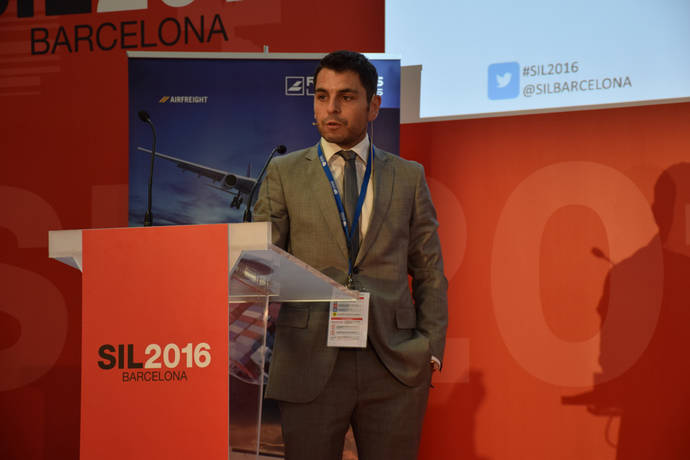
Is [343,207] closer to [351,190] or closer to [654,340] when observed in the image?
[351,190]

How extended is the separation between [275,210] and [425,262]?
0.53 metres

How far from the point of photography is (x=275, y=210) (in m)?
2.07

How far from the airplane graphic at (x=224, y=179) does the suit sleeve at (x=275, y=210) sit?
0.90 metres

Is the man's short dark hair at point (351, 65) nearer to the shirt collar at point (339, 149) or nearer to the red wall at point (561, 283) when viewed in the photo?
the shirt collar at point (339, 149)

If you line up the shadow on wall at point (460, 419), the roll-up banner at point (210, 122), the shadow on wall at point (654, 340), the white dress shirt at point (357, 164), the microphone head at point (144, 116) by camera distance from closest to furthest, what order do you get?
the white dress shirt at point (357, 164)
the microphone head at point (144, 116)
the roll-up banner at point (210, 122)
the shadow on wall at point (654, 340)
the shadow on wall at point (460, 419)

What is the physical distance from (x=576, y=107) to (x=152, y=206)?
221 centimetres

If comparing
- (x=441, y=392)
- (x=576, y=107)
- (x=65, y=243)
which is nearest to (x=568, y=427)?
(x=441, y=392)

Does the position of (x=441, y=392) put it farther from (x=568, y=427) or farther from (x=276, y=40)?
(x=276, y=40)

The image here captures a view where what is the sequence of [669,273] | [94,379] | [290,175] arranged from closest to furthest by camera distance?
[94,379] → [290,175] → [669,273]

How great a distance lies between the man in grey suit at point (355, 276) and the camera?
6.28 feet

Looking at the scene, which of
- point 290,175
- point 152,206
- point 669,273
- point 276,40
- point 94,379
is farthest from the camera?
point 276,40

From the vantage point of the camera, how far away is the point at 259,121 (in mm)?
3039

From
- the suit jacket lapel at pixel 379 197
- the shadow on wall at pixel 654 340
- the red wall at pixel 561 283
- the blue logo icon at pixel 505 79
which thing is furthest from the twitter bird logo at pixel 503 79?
the suit jacket lapel at pixel 379 197

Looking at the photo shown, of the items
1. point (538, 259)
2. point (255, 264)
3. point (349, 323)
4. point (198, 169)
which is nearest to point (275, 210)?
point (349, 323)
